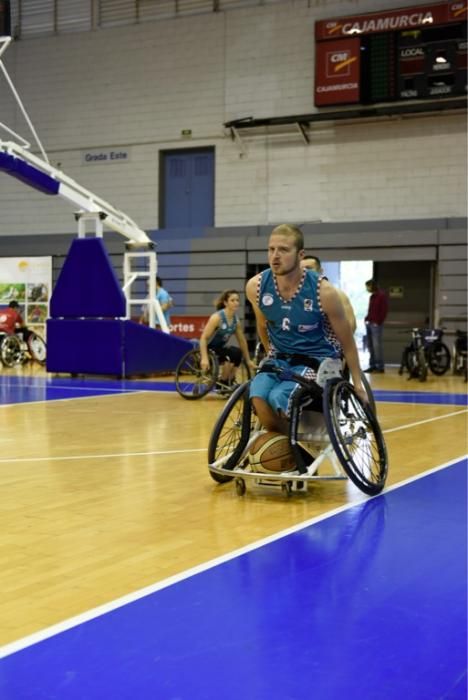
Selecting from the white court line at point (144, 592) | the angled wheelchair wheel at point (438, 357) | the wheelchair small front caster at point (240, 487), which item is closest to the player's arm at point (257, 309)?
the wheelchair small front caster at point (240, 487)

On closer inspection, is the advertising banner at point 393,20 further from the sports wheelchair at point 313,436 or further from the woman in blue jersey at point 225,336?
the sports wheelchair at point 313,436

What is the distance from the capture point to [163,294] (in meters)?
14.9

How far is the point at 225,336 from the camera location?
9.81 metres

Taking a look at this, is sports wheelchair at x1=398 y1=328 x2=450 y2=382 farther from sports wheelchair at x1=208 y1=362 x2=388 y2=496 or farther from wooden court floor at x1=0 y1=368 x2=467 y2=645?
sports wheelchair at x1=208 y1=362 x2=388 y2=496

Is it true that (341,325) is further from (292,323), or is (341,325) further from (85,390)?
(85,390)

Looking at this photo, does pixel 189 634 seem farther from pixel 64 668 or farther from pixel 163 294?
pixel 163 294

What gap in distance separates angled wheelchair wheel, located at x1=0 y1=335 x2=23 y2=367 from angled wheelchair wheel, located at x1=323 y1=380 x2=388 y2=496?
1153cm

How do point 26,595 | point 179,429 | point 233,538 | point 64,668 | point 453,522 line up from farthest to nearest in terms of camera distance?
1. point 179,429
2. point 453,522
3. point 233,538
4. point 26,595
5. point 64,668

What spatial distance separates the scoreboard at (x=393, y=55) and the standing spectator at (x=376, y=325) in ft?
11.4

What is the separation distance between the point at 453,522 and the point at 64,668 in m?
2.15

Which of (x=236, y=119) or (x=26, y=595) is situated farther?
(x=236, y=119)

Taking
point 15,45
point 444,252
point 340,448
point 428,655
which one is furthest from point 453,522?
point 15,45

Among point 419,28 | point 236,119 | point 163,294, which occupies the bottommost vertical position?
point 163,294

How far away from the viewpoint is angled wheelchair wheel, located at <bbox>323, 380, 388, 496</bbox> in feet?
13.9
